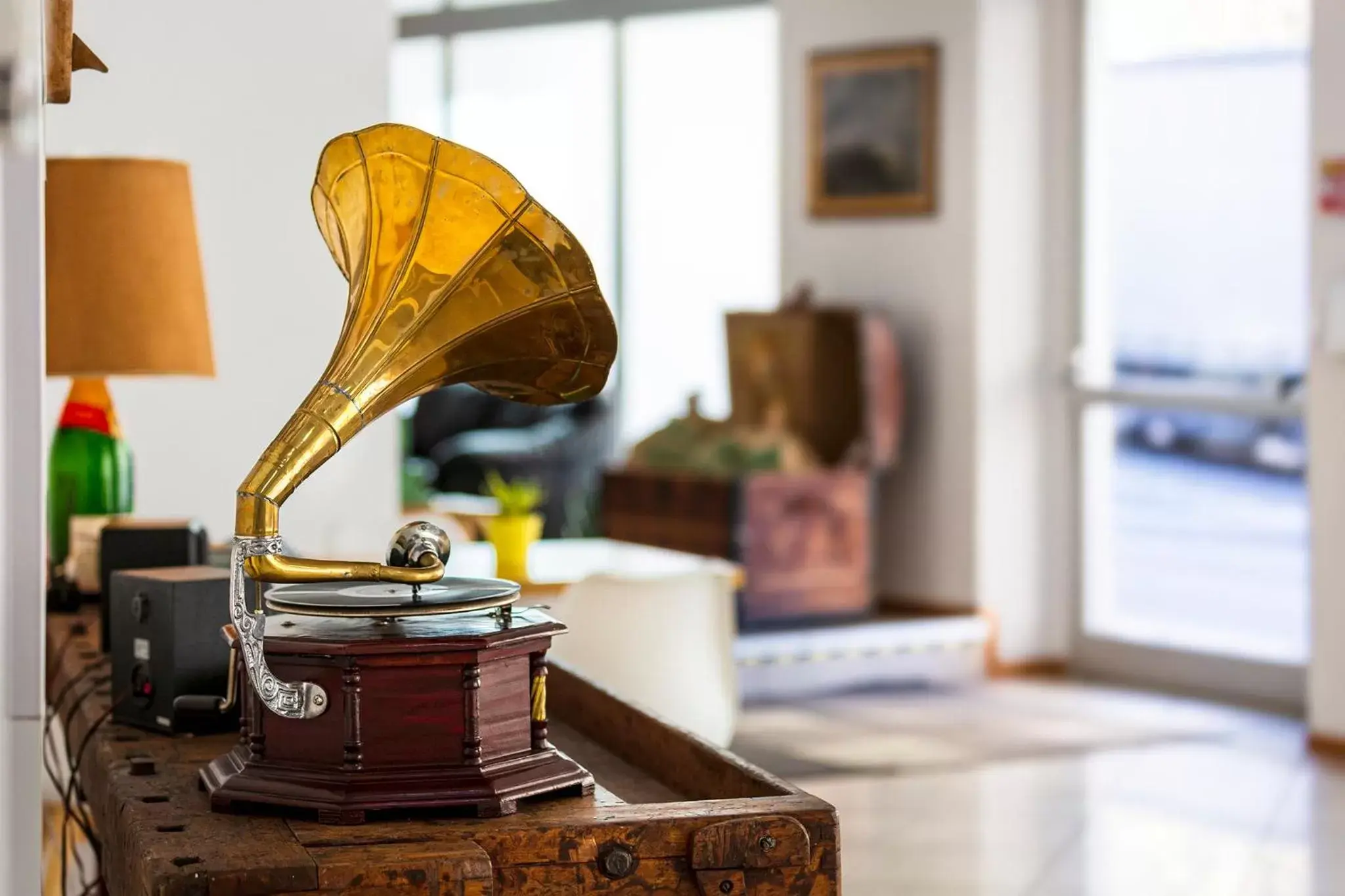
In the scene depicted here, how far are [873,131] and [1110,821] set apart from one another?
2.93 meters

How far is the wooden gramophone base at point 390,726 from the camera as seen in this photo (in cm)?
149

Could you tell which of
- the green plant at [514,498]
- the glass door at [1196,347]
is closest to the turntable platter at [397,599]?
the green plant at [514,498]

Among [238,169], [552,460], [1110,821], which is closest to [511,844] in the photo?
[238,169]

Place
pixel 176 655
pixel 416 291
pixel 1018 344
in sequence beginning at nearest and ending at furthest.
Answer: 1. pixel 416 291
2. pixel 176 655
3. pixel 1018 344

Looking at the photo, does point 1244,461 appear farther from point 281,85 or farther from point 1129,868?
point 281,85

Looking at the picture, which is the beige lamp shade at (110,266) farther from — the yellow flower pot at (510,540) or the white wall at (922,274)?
the white wall at (922,274)

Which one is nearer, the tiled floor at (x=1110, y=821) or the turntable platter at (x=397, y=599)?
Answer: the turntable platter at (x=397, y=599)

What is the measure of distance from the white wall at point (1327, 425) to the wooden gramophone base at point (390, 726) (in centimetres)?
413

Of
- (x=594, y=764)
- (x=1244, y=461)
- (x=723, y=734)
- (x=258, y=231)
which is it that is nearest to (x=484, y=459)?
(x=1244, y=461)

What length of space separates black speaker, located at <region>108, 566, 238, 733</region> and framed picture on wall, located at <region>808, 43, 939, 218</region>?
478 centimetres

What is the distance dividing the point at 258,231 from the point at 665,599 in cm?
129

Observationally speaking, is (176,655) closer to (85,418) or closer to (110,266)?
(110,266)

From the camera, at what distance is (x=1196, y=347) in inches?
239

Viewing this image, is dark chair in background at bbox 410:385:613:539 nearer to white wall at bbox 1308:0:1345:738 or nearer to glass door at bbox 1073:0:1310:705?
glass door at bbox 1073:0:1310:705
